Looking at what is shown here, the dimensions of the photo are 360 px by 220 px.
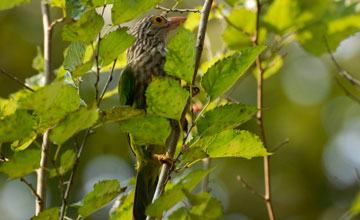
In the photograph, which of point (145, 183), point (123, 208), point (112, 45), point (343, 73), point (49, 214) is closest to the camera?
point (49, 214)

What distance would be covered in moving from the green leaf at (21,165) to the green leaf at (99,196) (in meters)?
0.23

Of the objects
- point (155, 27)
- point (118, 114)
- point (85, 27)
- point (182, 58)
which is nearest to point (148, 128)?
point (118, 114)

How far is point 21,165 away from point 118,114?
301 mm

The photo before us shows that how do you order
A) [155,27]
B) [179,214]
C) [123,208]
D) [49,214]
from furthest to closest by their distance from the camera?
[155,27], [123,208], [179,214], [49,214]

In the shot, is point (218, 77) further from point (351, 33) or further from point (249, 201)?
point (249, 201)

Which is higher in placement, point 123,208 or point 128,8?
point 128,8

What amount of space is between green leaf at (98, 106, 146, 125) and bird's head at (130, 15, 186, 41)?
2.09 metres

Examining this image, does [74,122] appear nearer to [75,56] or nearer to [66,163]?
[66,163]

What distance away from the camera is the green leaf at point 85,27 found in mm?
1528

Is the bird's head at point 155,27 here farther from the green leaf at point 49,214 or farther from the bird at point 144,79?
the green leaf at point 49,214

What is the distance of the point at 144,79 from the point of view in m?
3.06

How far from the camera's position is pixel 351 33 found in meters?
3.37

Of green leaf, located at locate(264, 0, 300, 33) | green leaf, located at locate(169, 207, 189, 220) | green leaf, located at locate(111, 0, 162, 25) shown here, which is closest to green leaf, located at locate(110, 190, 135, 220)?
green leaf, located at locate(169, 207, 189, 220)

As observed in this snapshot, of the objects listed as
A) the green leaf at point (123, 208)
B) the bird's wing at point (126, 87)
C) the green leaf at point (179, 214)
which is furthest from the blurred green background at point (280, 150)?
the green leaf at point (179, 214)
